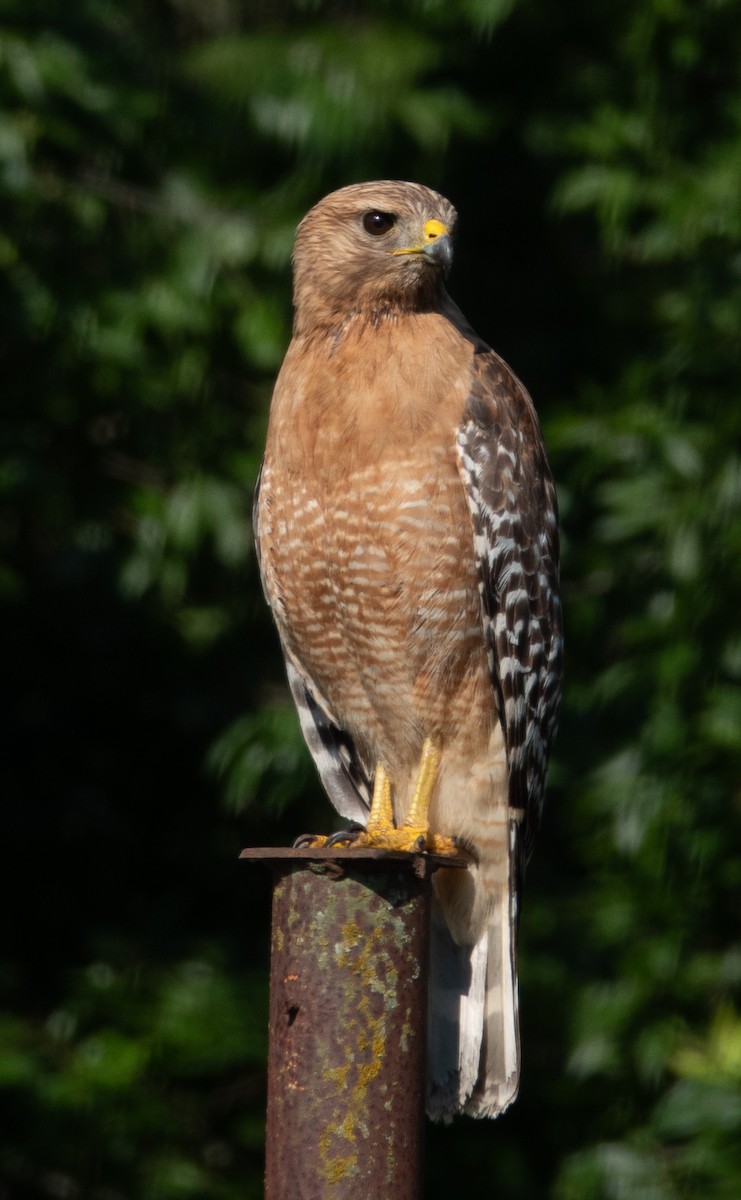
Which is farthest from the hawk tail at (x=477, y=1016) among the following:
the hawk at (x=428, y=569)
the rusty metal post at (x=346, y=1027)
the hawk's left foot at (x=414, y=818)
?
the rusty metal post at (x=346, y=1027)

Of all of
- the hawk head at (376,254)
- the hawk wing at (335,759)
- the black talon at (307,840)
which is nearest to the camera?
the black talon at (307,840)

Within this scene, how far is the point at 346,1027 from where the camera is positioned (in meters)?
2.80

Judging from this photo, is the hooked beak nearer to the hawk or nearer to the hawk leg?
the hawk

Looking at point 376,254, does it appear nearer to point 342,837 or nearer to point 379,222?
point 379,222

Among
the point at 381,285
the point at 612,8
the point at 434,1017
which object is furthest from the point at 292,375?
the point at 612,8

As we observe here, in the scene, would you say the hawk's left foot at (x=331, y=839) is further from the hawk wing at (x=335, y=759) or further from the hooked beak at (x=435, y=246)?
the hooked beak at (x=435, y=246)

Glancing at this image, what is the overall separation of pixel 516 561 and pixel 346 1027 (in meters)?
1.54

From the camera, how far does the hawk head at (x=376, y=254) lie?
156 inches

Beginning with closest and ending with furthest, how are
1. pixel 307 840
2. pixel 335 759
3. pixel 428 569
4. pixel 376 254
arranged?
pixel 307 840, pixel 428 569, pixel 376 254, pixel 335 759

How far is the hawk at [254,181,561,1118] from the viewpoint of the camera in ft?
12.6

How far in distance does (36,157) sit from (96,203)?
245mm

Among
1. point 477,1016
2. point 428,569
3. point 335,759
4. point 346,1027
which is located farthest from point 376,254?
point 346,1027

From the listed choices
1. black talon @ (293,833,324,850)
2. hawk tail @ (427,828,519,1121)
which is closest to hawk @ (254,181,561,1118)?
hawk tail @ (427,828,519,1121)

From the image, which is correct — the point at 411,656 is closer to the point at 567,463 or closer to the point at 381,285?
the point at 381,285
